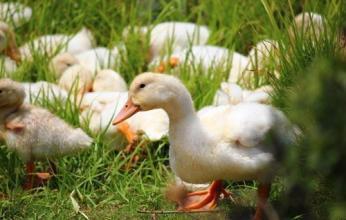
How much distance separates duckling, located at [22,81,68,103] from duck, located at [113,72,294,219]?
4.10 feet

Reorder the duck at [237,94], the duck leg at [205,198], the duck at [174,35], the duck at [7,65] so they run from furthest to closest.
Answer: the duck at [174,35] → the duck at [7,65] → the duck at [237,94] → the duck leg at [205,198]

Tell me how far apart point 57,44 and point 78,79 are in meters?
0.72

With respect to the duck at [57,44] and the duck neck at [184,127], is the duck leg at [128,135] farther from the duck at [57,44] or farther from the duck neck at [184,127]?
the duck at [57,44]

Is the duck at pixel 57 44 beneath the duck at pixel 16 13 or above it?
beneath

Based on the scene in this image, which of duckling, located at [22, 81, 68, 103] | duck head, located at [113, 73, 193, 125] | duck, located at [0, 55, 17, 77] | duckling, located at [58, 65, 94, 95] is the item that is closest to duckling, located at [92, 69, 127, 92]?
duckling, located at [58, 65, 94, 95]

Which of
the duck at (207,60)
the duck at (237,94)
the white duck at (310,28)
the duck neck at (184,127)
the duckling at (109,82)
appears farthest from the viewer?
the duck at (207,60)

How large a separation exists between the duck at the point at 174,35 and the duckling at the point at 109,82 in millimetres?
673

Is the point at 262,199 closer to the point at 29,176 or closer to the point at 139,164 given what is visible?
the point at 139,164

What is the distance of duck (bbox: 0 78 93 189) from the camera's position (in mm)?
5504

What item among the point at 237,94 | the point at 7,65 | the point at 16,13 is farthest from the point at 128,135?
the point at 16,13

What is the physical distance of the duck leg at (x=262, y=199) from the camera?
4.87 m

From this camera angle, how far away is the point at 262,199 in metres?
4.88

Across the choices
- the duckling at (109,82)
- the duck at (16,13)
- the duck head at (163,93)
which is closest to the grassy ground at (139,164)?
the duck at (16,13)

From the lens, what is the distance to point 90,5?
7.82 metres
